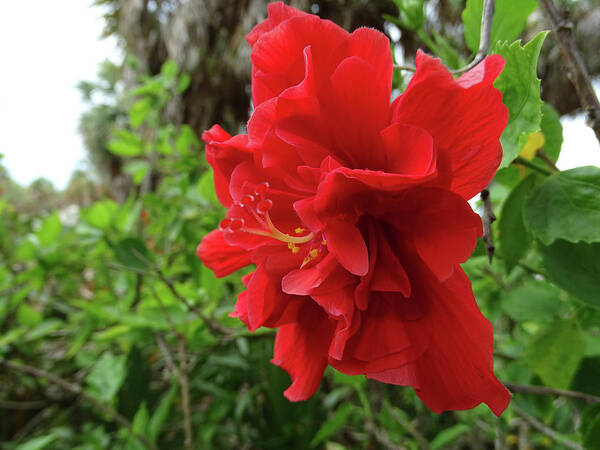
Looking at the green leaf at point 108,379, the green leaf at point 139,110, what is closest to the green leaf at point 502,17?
the green leaf at point 108,379

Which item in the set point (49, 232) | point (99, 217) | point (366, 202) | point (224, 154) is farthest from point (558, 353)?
point (49, 232)

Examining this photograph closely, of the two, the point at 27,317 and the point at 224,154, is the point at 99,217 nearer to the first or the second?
the point at 27,317

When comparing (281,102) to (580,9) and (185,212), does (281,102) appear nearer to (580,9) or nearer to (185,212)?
(185,212)

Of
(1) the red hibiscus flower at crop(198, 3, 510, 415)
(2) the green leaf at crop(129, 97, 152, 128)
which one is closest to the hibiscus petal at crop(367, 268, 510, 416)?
(1) the red hibiscus flower at crop(198, 3, 510, 415)

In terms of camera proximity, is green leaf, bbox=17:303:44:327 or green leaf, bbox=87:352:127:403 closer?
green leaf, bbox=87:352:127:403

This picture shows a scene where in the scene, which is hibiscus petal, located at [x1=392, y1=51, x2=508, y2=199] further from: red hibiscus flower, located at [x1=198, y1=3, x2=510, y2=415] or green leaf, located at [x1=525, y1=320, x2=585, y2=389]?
green leaf, located at [x1=525, y1=320, x2=585, y2=389]

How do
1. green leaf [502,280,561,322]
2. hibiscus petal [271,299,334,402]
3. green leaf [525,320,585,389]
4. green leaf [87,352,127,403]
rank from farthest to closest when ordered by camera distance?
1. green leaf [87,352,127,403]
2. green leaf [502,280,561,322]
3. green leaf [525,320,585,389]
4. hibiscus petal [271,299,334,402]
